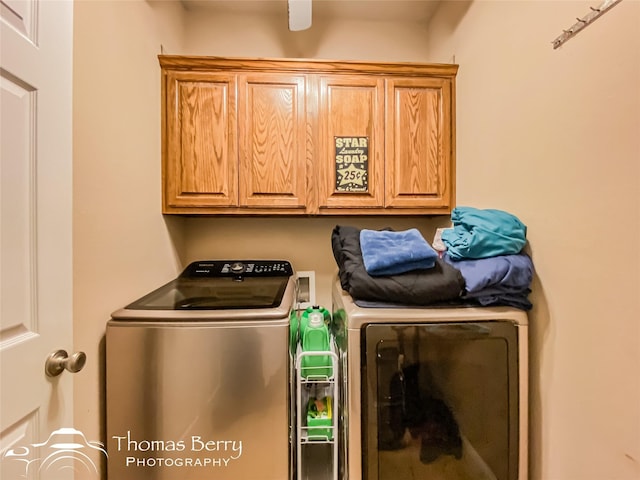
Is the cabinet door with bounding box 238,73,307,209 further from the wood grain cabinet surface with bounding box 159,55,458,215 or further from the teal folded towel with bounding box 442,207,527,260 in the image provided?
the teal folded towel with bounding box 442,207,527,260

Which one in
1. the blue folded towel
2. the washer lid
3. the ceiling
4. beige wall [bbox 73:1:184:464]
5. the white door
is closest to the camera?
the white door

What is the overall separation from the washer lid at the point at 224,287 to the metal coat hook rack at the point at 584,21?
127cm

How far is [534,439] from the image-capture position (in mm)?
1028

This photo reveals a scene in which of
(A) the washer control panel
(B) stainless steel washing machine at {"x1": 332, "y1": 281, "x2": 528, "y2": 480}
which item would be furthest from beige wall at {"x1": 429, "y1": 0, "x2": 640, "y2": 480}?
(A) the washer control panel

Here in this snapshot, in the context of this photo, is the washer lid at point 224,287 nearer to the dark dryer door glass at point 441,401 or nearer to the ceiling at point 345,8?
the dark dryer door glass at point 441,401

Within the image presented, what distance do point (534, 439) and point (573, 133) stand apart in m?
1.05

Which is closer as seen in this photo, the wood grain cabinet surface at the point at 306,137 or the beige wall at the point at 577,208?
the beige wall at the point at 577,208

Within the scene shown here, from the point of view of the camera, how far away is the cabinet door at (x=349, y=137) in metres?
1.62

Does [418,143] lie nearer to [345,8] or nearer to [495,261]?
[495,261]

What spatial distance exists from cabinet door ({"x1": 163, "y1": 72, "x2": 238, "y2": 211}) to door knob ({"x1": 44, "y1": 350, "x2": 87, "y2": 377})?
1000mm

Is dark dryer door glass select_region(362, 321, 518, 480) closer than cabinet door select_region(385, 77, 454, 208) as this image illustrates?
Yes

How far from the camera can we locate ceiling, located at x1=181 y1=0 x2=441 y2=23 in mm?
1770

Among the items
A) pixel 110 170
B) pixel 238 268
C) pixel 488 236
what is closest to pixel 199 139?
pixel 110 170

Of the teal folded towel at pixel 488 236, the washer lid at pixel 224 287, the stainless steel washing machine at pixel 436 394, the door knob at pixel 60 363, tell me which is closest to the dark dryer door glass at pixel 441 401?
the stainless steel washing machine at pixel 436 394
